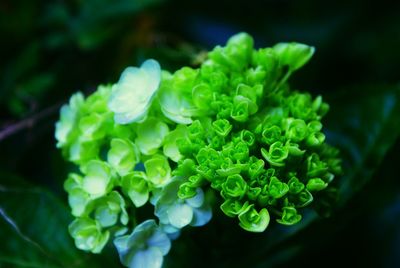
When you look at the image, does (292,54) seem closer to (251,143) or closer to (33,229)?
(251,143)

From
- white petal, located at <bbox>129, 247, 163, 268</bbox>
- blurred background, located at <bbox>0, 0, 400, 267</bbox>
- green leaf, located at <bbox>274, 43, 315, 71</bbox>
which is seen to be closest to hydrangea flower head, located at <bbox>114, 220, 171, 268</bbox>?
white petal, located at <bbox>129, 247, 163, 268</bbox>

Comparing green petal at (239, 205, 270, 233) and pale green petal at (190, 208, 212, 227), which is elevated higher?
pale green petal at (190, 208, 212, 227)

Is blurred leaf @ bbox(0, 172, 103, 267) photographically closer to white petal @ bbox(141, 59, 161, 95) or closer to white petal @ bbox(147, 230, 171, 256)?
white petal @ bbox(147, 230, 171, 256)

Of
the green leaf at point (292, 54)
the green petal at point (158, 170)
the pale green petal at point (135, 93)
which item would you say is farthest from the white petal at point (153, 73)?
the green leaf at point (292, 54)

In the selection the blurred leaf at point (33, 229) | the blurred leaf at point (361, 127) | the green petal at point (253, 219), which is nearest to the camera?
the green petal at point (253, 219)

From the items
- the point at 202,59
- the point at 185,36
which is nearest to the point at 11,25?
the point at 185,36

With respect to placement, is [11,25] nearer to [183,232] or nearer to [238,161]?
[183,232]

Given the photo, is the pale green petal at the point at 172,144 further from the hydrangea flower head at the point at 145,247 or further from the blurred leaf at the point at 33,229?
the blurred leaf at the point at 33,229
